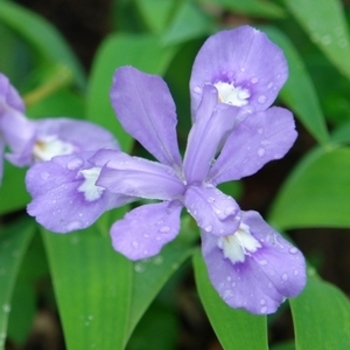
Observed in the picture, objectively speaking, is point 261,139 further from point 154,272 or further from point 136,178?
point 154,272

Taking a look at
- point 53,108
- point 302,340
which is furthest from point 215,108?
point 53,108

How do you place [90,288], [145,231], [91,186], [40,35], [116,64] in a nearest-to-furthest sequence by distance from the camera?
[145,231] → [91,186] → [90,288] → [116,64] → [40,35]

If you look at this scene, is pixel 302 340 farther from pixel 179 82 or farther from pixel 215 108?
pixel 179 82

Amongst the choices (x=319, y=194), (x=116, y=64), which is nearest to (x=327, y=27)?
(x=319, y=194)

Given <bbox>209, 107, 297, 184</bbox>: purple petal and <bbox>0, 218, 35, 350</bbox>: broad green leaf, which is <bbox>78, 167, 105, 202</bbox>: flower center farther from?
<bbox>0, 218, 35, 350</bbox>: broad green leaf

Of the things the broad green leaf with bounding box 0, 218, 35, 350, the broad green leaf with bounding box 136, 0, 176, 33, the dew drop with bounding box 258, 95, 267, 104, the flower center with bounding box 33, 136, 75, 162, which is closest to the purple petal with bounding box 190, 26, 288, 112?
the dew drop with bounding box 258, 95, 267, 104

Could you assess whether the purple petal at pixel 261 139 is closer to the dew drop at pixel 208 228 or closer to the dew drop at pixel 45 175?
the dew drop at pixel 208 228
